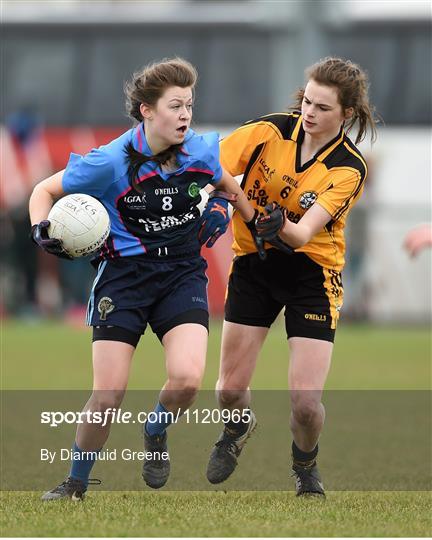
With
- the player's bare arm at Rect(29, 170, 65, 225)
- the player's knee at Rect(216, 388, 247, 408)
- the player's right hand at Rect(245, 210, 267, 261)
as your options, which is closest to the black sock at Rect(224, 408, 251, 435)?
the player's knee at Rect(216, 388, 247, 408)

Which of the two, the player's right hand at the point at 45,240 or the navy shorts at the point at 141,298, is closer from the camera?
the player's right hand at the point at 45,240

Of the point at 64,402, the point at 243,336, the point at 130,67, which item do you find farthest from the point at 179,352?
the point at 130,67

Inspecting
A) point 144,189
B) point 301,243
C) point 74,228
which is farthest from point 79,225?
point 301,243

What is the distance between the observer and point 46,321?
24.6 metres

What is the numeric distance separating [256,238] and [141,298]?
0.64 m

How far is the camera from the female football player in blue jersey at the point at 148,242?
565cm

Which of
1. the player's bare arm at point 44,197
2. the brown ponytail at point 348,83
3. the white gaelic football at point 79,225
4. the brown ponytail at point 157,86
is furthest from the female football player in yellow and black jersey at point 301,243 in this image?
the player's bare arm at point 44,197

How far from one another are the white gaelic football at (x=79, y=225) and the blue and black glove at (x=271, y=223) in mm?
709

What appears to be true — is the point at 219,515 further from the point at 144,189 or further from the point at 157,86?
the point at 157,86

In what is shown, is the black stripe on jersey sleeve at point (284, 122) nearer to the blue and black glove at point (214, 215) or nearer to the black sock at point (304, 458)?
the blue and black glove at point (214, 215)

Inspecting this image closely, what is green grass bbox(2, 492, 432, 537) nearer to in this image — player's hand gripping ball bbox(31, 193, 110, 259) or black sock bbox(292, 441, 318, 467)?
black sock bbox(292, 441, 318, 467)

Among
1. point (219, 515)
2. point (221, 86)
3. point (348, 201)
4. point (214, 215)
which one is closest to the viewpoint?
point (219, 515)

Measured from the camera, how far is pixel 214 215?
5906 mm

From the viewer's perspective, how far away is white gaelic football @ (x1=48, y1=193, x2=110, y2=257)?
5.50 meters
